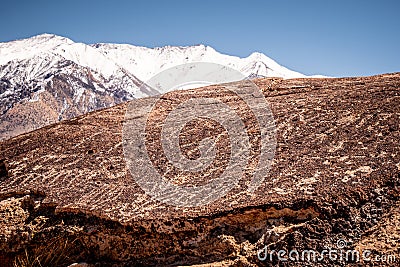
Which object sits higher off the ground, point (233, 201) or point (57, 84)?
point (57, 84)

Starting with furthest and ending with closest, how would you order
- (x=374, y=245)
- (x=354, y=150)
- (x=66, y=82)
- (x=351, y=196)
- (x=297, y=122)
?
(x=66, y=82)
(x=297, y=122)
(x=354, y=150)
(x=351, y=196)
(x=374, y=245)

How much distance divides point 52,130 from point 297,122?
4.05 meters

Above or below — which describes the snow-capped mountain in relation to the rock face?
above

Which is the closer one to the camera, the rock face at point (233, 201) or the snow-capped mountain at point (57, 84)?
the rock face at point (233, 201)

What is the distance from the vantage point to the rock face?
4172 millimetres

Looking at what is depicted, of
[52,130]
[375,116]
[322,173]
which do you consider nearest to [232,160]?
[322,173]

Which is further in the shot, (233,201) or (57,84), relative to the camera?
(57,84)

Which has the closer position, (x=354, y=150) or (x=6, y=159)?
(x=354, y=150)

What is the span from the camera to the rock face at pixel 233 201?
4172 mm

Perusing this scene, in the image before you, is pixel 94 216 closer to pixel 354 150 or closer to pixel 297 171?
pixel 297 171

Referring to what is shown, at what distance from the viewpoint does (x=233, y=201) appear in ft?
15.2

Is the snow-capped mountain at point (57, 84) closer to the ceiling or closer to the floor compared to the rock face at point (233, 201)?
closer to the ceiling

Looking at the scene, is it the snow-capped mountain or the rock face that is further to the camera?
the snow-capped mountain

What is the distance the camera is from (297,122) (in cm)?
603
